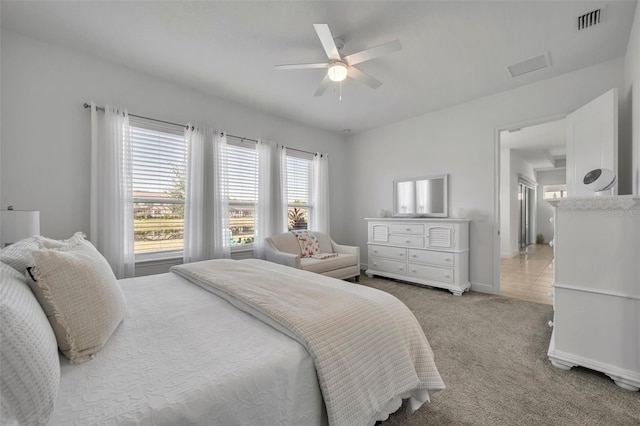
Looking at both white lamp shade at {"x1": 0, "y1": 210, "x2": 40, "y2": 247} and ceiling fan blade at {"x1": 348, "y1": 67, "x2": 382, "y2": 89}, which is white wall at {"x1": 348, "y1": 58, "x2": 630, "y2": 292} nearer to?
ceiling fan blade at {"x1": 348, "y1": 67, "x2": 382, "y2": 89}

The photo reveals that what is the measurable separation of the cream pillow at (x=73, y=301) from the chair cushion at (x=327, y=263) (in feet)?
8.39

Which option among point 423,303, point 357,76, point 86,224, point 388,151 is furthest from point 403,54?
point 86,224

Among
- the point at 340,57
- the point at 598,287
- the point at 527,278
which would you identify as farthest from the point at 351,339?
the point at 527,278

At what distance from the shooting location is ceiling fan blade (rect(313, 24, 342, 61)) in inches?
74.7

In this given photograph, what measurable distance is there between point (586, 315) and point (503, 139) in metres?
4.84

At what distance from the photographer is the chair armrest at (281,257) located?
3453 millimetres

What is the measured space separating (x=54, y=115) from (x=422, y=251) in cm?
458

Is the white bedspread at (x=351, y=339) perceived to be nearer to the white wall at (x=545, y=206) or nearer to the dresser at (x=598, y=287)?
the dresser at (x=598, y=287)

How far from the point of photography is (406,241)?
162 inches

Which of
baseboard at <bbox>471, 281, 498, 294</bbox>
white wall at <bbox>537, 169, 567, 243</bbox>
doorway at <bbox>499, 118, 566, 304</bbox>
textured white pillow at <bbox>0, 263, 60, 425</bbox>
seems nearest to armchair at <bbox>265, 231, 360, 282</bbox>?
baseboard at <bbox>471, 281, 498, 294</bbox>

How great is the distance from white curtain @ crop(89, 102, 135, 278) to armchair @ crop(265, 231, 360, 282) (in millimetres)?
1669

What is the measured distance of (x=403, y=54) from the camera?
269 centimetres

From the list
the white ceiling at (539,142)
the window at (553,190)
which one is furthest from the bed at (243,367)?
the window at (553,190)

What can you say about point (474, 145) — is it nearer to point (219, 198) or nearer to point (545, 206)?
point (219, 198)
